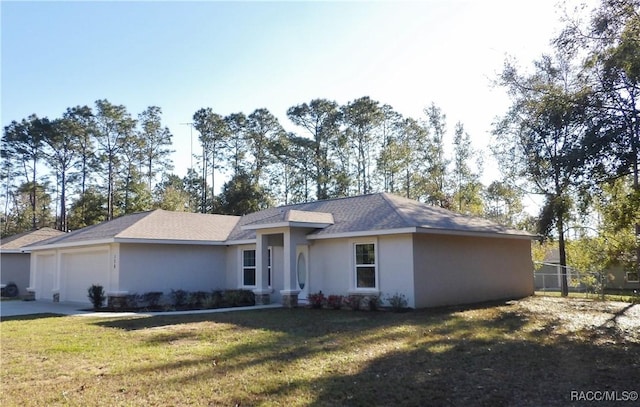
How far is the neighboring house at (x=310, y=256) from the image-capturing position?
53.1 feet

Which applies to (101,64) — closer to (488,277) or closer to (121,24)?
(121,24)

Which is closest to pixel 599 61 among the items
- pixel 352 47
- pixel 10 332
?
pixel 352 47

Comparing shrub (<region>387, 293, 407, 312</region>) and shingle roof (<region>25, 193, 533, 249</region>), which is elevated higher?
shingle roof (<region>25, 193, 533, 249</region>)

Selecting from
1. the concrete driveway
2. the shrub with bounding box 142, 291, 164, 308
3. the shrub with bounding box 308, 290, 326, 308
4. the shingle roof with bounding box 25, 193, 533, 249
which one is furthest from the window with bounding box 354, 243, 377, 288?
the concrete driveway

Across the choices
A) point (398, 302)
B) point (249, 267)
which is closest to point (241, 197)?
point (249, 267)

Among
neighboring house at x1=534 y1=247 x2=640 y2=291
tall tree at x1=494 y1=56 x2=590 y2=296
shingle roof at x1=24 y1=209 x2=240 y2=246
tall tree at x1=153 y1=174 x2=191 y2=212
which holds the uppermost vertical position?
tall tree at x1=153 y1=174 x2=191 y2=212

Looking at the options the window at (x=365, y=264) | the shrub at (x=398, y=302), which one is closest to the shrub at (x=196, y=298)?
the window at (x=365, y=264)

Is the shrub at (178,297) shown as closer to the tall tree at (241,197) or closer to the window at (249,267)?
the window at (249,267)

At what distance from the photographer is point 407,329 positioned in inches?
453

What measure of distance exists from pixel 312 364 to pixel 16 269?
2658cm

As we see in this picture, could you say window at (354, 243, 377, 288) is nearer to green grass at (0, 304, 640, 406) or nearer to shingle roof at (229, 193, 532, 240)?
shingle roof at (229, 193, 532, 240)

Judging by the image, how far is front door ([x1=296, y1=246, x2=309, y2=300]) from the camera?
18188 mm

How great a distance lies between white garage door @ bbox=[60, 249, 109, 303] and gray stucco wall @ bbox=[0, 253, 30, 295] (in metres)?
8.71

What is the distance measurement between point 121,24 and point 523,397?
1208 centimetres
